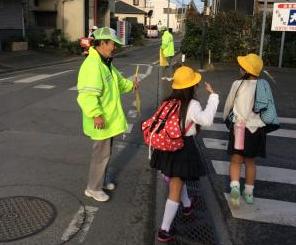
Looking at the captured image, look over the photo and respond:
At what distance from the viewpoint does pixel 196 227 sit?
4.45 meters

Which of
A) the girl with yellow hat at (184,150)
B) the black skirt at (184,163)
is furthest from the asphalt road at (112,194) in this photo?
the black skirt at (184,163)

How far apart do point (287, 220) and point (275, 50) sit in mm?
16277

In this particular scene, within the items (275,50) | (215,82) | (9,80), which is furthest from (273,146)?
(275,50)

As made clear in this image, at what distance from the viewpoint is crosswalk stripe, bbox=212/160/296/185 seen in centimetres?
591

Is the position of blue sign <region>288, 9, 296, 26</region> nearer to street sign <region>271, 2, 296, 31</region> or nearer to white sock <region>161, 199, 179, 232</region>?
street sign <region>271, 2, 296, 31</region>

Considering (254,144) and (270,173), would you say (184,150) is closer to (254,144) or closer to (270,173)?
(254,144)

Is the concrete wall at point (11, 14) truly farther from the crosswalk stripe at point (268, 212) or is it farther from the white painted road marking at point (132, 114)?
the crosswalk stripe at point (268, 212)

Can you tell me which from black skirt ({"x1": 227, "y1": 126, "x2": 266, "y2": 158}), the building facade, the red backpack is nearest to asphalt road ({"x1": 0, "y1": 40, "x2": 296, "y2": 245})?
black skirt ({"x1": 227, "y1": 126, "x2": 266, "y2": 158})

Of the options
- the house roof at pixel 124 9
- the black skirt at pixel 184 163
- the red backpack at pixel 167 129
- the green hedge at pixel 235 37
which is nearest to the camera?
the red backpack at pixel 167 129

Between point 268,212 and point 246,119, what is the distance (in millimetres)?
1011

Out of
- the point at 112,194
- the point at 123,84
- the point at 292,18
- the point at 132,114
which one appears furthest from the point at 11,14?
the point at 112,194

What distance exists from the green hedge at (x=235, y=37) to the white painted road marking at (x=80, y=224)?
16604 mm

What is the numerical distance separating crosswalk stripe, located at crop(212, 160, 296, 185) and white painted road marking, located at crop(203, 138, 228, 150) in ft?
2.93

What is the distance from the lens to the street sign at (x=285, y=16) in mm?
17422
